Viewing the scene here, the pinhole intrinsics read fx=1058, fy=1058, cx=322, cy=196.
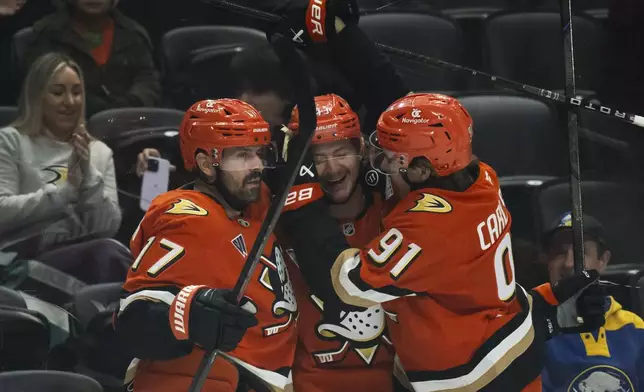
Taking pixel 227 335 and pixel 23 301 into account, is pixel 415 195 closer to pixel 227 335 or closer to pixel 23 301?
pixel 227 335

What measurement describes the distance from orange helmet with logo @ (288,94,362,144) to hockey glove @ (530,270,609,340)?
0.53 meters

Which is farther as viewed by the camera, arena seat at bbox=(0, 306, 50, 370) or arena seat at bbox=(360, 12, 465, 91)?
arena seat at bbox=(360, 12, 465, 91)

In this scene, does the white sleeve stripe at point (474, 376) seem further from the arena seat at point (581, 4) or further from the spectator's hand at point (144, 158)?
the arena seat at point (581, 4)

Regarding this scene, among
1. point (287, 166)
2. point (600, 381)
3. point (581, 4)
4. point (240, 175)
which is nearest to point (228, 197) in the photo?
point (240, 175)

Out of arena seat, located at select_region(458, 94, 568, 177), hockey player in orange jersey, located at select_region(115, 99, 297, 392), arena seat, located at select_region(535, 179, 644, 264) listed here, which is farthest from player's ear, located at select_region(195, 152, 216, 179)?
arena seat, located at select_region(458, 94, 568, 177)

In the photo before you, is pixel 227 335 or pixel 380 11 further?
pixel 380 11

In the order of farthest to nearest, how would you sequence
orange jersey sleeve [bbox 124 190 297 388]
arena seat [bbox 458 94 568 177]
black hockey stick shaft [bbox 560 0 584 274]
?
arena seat [bbox 458 94 568 177]
black hockey stick shaft [bbox 560 0 584 274]
orange jersey sleeve [bbox 124 190 297 388]

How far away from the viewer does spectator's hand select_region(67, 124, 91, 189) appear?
238cm

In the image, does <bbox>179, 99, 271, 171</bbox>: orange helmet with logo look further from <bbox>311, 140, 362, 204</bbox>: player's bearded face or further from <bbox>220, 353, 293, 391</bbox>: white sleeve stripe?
<bbox>220, 353, 293, 391</bbox>: white sleeve stripe

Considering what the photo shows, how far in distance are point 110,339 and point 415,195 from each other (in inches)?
30.6

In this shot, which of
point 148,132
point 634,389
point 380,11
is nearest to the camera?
point 634,389

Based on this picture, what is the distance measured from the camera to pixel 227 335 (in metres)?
1.76

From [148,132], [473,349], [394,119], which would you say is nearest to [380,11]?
[148,132]

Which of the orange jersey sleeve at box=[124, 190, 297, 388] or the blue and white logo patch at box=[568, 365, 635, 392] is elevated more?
the orange jersey sleeve at box=[124, 190, 297, 388]
